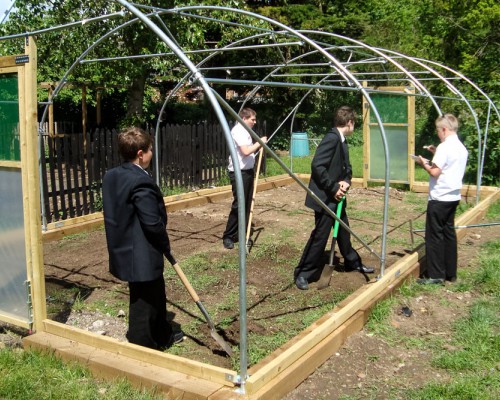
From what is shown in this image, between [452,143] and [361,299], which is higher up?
[452,143]

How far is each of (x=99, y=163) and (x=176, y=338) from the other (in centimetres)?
579

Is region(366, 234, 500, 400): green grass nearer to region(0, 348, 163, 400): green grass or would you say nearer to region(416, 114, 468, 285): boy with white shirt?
region(416, 114, 468, 285): boy with white shirt

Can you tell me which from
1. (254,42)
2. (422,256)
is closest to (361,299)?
(422,256)

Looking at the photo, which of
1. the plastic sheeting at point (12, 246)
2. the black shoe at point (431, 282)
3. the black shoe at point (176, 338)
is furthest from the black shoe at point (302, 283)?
the plastic sheeting at point (12, 246)

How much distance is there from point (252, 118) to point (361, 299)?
2.73 metres

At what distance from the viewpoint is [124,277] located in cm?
382

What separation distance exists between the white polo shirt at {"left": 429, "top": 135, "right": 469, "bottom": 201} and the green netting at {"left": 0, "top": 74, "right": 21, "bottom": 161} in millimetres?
3914

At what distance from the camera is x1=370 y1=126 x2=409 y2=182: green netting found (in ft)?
38.8

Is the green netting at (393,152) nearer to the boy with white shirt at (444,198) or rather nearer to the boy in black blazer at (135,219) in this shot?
the boy with white shirt at (444,198)

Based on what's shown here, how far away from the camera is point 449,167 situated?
5617mm

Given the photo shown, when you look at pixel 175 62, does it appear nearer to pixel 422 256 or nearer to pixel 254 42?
pixel 254 42

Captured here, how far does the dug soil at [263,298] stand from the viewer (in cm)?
408

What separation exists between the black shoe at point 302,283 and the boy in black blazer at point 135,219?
1.99 metres

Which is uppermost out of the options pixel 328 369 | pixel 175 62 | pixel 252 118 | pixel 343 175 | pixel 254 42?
pixel 254 42
